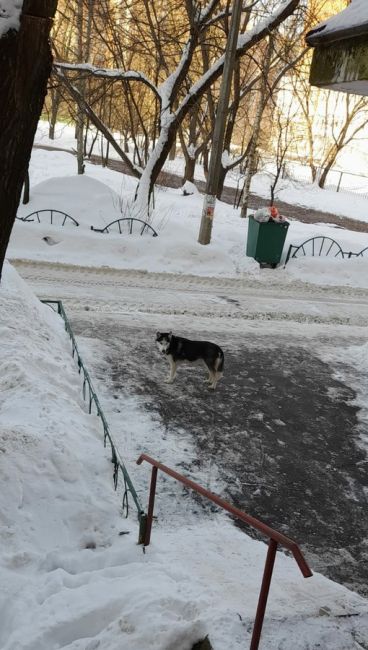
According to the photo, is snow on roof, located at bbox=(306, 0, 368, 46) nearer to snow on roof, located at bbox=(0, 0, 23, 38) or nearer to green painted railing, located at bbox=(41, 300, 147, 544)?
snow on roof, located at bbox=(0, 0, 23, 38)

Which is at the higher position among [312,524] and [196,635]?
[196,635]

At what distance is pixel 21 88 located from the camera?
2.71 m

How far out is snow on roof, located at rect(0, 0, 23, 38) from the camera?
250 cm

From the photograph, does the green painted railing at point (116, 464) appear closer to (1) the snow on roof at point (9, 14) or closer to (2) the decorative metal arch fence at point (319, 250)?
(1) the snow on roof at point (9, 14)

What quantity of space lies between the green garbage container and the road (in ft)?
4.20

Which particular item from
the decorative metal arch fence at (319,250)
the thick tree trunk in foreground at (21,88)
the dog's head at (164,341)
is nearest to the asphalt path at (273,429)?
the dog's head at (164,341)

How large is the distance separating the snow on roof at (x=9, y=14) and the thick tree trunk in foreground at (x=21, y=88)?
0.08ft

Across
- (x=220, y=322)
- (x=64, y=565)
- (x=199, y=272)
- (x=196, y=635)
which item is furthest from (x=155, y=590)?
(x=199, y=272)

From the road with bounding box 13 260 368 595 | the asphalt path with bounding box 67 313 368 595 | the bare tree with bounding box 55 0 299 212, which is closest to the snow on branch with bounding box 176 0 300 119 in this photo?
the bare tree with bounding box 55 0 299 212

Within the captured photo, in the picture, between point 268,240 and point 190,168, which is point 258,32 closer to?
point 268,240

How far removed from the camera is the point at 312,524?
511 centimetres

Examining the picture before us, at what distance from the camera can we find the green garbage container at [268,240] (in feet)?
45.4

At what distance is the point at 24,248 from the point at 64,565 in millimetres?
Answer: 9944

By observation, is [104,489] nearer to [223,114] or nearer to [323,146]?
[223,114]
